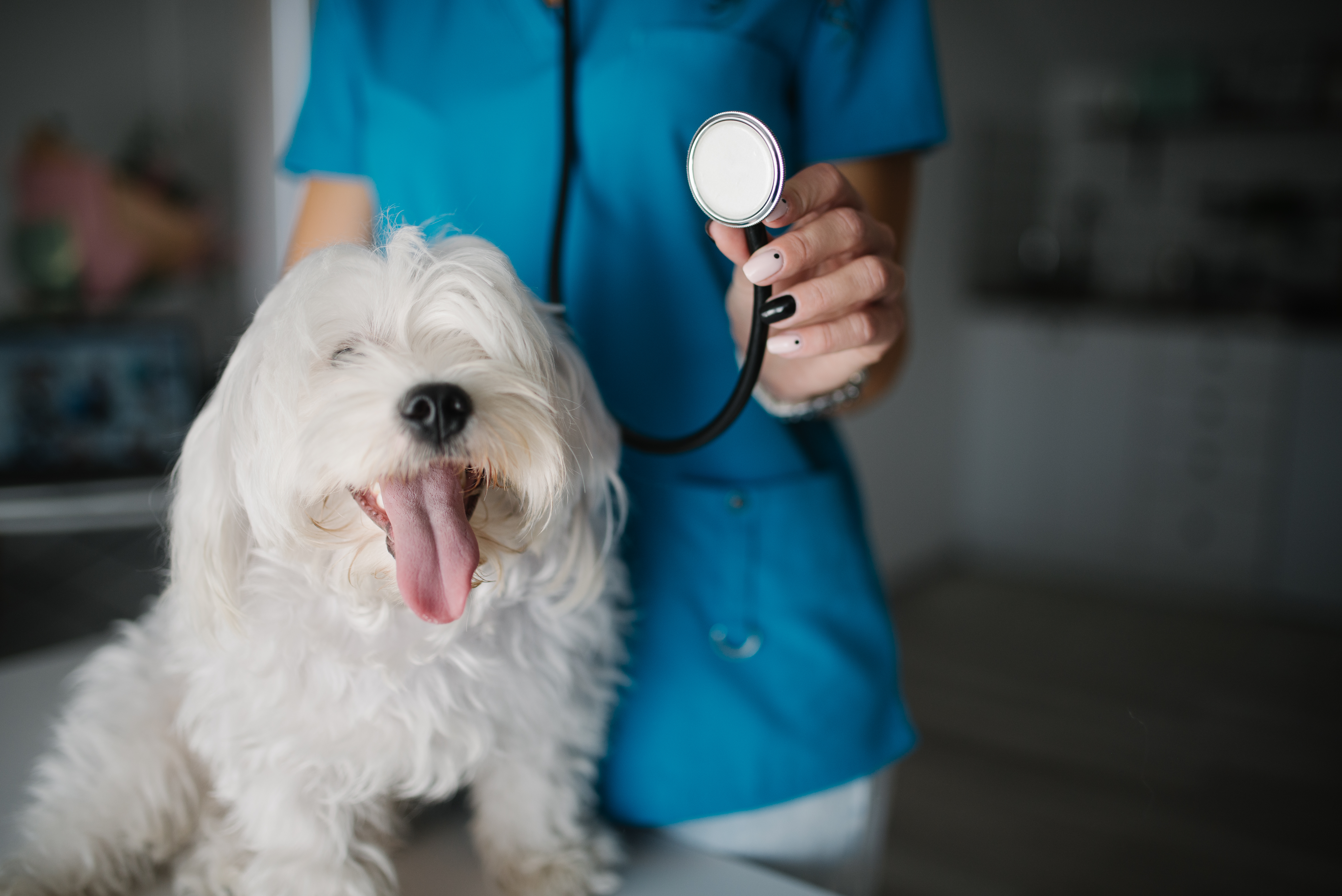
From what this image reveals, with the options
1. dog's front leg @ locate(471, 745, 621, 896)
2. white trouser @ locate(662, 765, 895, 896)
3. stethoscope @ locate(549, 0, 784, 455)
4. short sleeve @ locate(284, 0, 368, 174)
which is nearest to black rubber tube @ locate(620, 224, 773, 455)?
stethoscope @ locate(549, 0, 784, 455)

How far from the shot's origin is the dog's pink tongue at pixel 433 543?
1.73 feet

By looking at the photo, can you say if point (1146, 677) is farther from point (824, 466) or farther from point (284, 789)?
point (284, 789)

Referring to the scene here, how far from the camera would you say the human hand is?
56cm

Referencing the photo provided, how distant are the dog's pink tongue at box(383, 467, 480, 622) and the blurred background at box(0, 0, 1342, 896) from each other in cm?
30

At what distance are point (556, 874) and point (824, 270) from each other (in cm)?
48

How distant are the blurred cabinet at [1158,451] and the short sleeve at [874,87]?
3356 millimetres

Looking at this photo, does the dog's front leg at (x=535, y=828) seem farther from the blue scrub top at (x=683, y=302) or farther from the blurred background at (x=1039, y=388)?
the blurred background at (x=1039, y=388)

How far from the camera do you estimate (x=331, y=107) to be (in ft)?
2.95

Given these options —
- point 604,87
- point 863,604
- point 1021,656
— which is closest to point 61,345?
point 604,87

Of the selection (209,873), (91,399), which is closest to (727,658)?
(209,873)

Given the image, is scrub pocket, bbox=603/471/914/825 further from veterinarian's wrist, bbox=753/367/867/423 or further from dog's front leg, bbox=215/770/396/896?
dog's front leg, bbox=215/770/396/896

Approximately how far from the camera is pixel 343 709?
23.8 inches

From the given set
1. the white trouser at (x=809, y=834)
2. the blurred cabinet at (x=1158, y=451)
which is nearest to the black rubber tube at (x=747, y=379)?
the white trouser at (x=809, y=834)

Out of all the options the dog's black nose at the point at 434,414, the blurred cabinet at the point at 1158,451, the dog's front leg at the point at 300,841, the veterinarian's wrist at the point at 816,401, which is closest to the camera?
the dog's black nose at the point at 434,414
